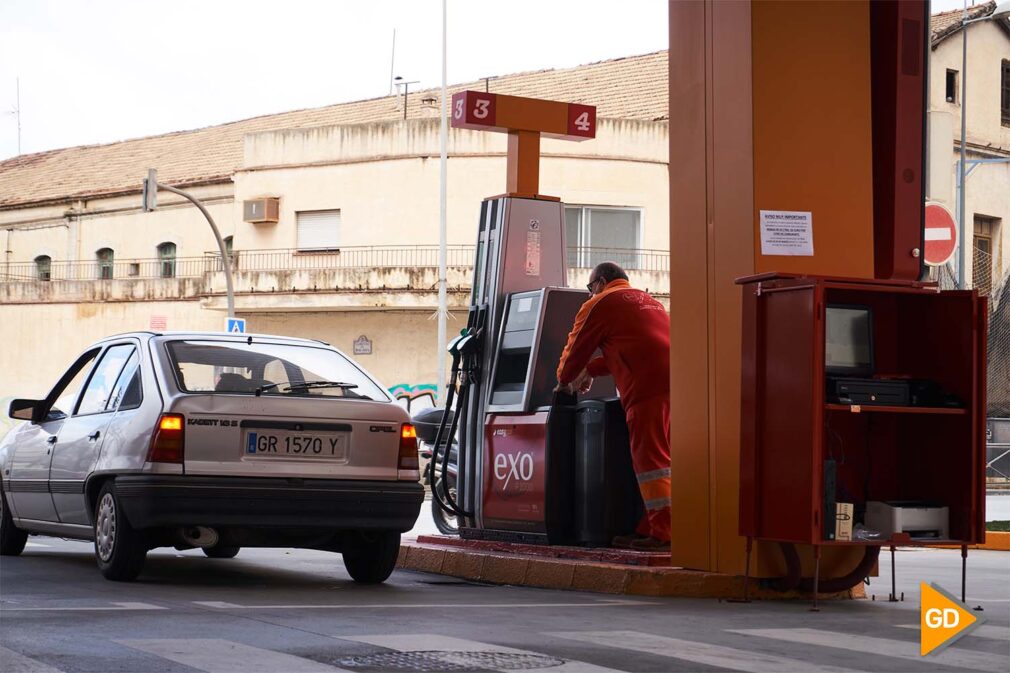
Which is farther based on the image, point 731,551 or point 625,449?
point 625,449

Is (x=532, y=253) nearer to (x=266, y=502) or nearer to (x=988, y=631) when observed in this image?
(x=266, y=502)

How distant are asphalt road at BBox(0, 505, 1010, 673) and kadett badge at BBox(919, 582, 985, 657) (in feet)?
0.25

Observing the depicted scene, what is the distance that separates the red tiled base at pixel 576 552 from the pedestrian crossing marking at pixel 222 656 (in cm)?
365

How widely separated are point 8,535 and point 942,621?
23.0 ft

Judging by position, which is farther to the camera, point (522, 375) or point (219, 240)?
point (219, 240)

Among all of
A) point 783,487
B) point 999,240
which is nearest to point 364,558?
point 783,487

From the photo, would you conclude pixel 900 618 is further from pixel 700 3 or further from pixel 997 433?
pixel 997 433

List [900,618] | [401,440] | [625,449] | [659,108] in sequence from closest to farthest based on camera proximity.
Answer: [900,618], [401,440], [625,449], [659,108]

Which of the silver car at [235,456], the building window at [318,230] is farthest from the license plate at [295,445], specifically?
the building window at [318,230]

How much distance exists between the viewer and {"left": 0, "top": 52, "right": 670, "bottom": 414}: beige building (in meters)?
36.1

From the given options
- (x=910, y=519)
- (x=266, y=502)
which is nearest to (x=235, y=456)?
(x=266, y=502)

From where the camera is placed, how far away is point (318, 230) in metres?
38.2

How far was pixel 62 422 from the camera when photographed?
10.2 m

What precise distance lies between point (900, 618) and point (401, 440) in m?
3.18
